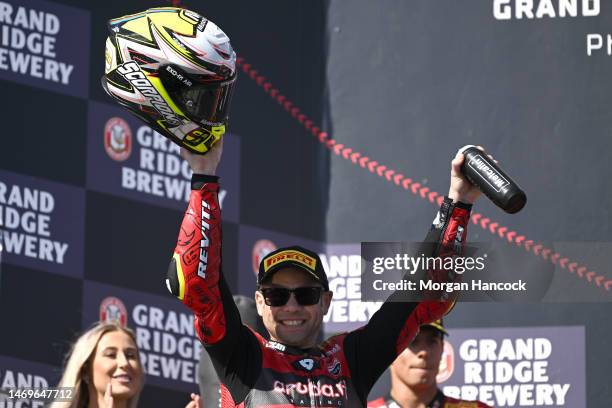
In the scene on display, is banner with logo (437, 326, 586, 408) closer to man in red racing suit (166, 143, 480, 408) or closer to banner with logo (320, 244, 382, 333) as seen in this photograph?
banner with logo (320, 244, 382, 333)

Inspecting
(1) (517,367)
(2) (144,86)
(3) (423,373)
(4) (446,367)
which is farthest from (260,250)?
(2) (144,86)

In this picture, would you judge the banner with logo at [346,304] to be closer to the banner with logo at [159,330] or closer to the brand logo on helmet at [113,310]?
the banner with logo at [159,330]

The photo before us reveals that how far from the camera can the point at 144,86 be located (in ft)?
11.3

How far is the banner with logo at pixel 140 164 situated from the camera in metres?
5.40

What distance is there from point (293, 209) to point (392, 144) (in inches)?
22.4

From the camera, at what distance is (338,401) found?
11.9ft

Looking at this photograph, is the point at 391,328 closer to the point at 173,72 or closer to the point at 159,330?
the point at 173,72

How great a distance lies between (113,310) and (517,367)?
73.5 inches

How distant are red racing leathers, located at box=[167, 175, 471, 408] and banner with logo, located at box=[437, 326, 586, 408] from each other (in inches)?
63.5

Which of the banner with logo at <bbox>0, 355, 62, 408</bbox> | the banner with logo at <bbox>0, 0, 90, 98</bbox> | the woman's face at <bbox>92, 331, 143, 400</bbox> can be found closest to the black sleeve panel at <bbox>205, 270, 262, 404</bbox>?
the woman's face at <bbox>92, 331, 143, 400</bbox>

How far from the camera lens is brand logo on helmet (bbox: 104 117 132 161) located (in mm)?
5430

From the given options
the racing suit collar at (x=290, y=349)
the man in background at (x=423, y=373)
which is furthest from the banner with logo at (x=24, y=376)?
the racing suit collar at (x=290, y=349)

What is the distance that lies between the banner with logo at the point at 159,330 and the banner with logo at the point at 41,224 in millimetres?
203

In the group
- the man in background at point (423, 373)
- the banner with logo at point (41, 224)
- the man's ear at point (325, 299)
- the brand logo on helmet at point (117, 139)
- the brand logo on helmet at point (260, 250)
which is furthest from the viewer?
the brand logo on helmet at point (260, 250)
